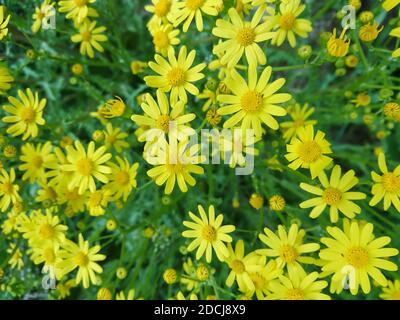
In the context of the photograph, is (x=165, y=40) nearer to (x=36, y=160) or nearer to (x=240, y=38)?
(x=240, y=38)

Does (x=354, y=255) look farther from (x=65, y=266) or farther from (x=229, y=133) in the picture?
(x=65, y=266)

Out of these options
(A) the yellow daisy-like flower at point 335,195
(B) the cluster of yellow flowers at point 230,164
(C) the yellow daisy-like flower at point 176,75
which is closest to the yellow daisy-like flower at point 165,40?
(B) the cluster of yellow flowers at point 230,164

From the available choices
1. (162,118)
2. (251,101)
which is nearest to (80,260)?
(162,118)

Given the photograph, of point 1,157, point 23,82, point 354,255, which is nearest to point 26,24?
point 23,82

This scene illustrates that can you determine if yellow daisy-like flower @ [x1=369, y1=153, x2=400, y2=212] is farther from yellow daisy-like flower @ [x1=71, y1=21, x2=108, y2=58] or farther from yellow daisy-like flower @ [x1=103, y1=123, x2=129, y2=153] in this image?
yellow daisy-like flower @ [x1=71, y1=21, x2=108, y2=58]

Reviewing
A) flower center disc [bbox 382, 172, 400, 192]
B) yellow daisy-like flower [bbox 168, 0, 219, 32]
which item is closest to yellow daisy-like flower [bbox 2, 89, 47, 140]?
yellow daisy-like flower [bbox 168, 0, 219, 32]

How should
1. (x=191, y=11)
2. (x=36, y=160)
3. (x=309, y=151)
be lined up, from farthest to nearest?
(x=36, y=160)
(x=191, y=11)
(x=309, y=151)
